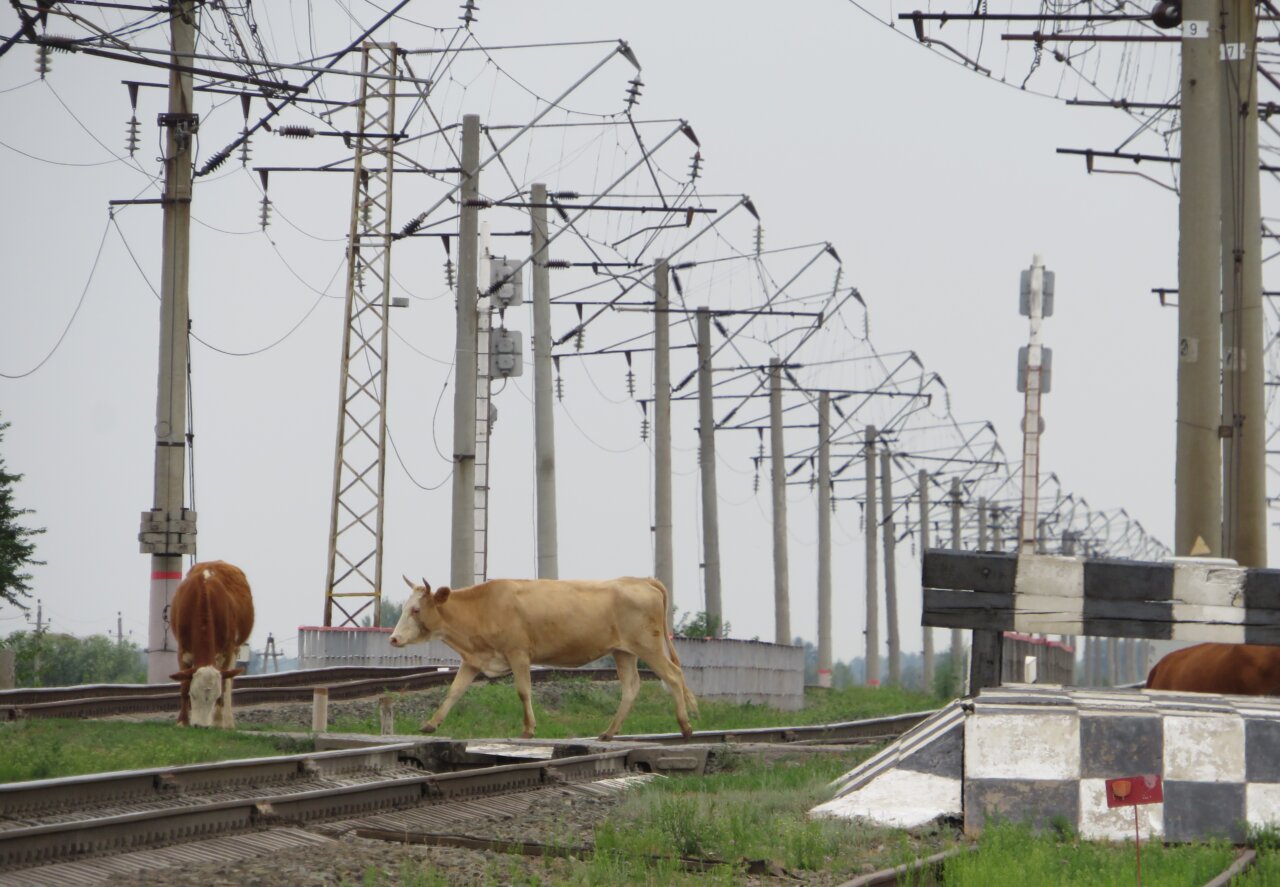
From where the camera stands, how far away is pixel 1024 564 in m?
12.6

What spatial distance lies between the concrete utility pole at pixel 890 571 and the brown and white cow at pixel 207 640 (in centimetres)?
5475

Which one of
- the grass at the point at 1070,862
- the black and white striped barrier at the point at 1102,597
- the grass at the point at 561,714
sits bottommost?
the grass at the point at 561,714

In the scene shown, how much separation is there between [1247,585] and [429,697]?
46.2ft

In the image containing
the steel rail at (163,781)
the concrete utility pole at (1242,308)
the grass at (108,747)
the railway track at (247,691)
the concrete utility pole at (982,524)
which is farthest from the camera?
the concrete utility pole at (982,524)

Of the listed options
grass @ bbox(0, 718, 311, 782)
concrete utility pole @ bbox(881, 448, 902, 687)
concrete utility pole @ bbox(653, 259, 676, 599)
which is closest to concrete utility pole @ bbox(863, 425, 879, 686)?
concrete utility pole @ bbox(881, 448, 902, 687)

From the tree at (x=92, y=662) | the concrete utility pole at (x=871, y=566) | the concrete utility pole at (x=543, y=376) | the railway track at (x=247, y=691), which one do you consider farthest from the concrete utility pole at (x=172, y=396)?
the concrete utility pole at (x=871, y=566)

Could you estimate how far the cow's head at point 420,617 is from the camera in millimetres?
19781

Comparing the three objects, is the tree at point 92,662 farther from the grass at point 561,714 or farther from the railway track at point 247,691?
the grass at point 561,714

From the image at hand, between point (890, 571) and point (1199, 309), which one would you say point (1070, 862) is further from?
point (890, 571)

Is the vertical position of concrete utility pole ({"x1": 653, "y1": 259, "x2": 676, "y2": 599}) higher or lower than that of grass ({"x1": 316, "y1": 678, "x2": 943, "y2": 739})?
higher

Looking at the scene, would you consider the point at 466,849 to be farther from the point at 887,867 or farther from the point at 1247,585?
the point at 1247,585

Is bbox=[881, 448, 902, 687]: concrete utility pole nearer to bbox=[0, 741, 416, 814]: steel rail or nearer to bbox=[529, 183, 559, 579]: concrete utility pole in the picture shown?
bbox=[529, 183, 559, 579]: concrete utility pole

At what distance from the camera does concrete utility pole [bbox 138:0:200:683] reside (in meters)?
27.0

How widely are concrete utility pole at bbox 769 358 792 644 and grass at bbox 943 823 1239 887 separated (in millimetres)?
42330
